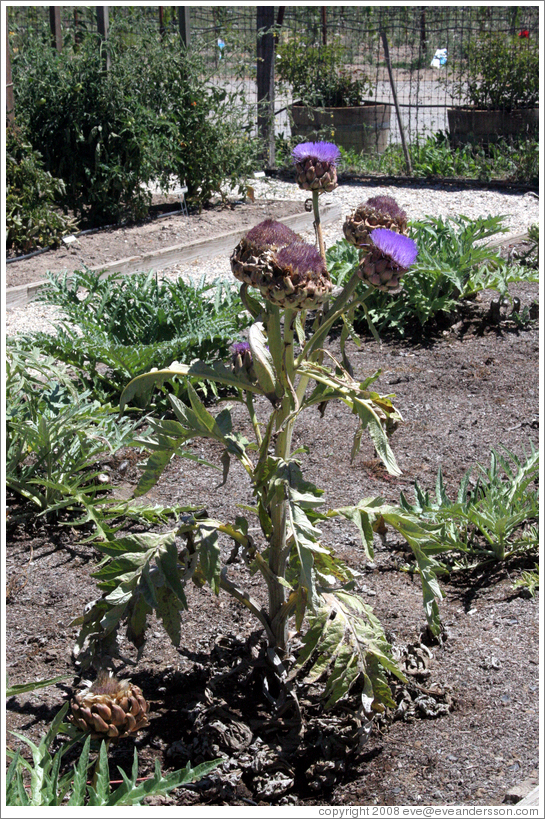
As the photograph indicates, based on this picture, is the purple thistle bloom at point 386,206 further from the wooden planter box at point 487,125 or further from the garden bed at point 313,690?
the wooden planter box at point 487,125

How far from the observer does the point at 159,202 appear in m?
8.79

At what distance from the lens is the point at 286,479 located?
1.77 m

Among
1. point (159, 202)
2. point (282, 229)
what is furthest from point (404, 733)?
point (159, 202)

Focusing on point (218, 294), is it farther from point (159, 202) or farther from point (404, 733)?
point (159, 202)

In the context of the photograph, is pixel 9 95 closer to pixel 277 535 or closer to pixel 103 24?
pixel 103 24

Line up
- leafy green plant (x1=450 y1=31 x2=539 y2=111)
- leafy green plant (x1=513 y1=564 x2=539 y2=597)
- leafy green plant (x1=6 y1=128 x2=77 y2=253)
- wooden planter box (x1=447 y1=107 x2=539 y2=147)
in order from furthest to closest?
leafy green plant (x1=450 y1=31 x2=539 y2=111), wooden planter box (x1=447 y1=107 x2=539 y2=147), leafy green plant (x1=6 y1=128 x2=77 y2=253), leafy green plant (x1=513 y1=564 x2=539 y2=597)

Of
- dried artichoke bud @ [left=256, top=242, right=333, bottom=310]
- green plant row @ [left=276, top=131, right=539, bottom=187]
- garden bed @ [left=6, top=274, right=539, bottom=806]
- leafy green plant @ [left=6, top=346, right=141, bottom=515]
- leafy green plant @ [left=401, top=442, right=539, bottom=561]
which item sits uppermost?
green plant row @ [left=276, top=131, right=539, bottom=187]

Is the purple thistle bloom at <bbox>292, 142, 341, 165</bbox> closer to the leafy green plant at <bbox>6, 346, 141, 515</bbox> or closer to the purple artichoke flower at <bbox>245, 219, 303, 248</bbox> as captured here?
the purple artichoke flower at <bbox>245, 219, 303, 248</bbox>

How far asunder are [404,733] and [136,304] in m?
2.79

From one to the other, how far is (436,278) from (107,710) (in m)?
3.60

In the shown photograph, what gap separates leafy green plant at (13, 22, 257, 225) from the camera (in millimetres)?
7242

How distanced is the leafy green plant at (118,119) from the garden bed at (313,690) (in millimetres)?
4640

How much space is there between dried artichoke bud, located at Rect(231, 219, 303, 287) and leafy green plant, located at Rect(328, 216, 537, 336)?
286 cm

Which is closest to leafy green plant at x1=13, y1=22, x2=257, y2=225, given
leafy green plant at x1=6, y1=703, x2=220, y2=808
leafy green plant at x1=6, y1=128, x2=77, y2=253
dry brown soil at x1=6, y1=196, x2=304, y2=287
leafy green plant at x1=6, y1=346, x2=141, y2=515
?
dry brown soil at x1=6, y1=196, x2=304, y2=287
